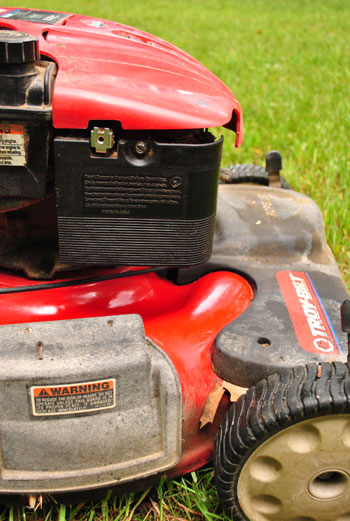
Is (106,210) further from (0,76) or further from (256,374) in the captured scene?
(256,374)

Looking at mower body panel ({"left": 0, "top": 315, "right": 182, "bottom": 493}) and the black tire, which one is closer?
mower body panel ({"left": 0, "top": 315, "right": 182, "bottom": 493})

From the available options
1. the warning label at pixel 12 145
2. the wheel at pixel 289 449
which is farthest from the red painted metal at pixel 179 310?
the warning label at pixel 12 145

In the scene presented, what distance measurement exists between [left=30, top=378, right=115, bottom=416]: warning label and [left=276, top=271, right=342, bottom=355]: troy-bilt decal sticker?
426 mm

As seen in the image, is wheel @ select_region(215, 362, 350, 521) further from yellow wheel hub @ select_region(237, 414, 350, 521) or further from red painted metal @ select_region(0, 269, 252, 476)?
red painted metal @ select_region(0, 269, 252, 476)

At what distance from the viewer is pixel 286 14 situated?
800 centimetres

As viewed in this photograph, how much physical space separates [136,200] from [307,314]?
483mm

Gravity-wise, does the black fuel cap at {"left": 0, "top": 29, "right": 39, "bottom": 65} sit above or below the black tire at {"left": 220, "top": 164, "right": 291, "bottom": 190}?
above

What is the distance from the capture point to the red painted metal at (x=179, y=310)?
4.41 ft

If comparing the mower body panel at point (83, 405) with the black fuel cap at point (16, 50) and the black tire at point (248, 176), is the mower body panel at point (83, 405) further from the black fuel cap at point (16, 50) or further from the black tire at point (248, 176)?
the black tire at point (248, 176)

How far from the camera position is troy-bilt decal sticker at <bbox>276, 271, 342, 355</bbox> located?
1.34 m

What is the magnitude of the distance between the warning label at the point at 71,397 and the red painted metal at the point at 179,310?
0.63 feet

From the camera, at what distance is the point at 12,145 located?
1.18m

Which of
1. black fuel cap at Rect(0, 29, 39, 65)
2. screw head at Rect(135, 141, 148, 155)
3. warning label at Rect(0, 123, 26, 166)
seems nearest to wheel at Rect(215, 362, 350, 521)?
screw head at Rect(135, 141, 148, 155)

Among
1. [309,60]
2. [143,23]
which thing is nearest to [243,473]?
[309,60]
